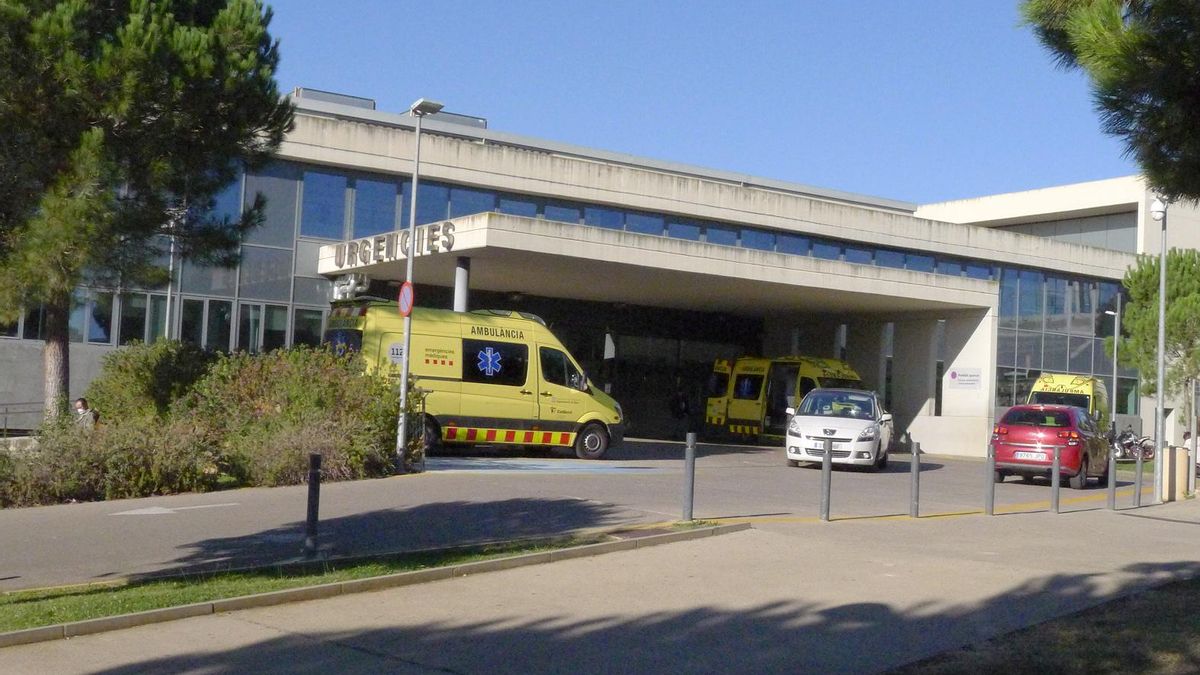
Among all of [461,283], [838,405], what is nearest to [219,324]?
[461,283]

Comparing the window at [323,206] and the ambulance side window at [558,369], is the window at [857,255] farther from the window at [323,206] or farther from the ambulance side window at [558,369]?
the ambulance side window at [558,369]

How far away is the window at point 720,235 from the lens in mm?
35562

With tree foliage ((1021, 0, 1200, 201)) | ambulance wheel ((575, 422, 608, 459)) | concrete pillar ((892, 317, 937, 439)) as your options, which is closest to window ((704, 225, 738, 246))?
concrete pillar ((892, 317, 937, 439))

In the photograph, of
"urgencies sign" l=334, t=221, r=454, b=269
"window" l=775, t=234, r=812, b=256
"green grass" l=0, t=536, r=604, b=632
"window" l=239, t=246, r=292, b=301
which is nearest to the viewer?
"green grass" l=0, t=536, r=604, b=632

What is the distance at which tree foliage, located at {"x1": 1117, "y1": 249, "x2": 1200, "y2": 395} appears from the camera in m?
31.9

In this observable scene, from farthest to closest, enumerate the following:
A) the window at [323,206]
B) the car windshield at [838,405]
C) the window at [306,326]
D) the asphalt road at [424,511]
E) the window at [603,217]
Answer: the window at [603,217] → the window at [306,326] → the window at [323,206] → the car windshield at [838,405] → the asphalt road at [424,511]

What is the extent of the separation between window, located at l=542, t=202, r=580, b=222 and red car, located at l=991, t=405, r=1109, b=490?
13.6 m

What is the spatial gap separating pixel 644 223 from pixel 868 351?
363 inches

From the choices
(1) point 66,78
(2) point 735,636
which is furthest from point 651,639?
(1) point 66,78

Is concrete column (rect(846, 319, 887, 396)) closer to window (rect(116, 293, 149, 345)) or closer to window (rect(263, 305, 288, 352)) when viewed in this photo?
window (rect(263, 305, 288, 352))

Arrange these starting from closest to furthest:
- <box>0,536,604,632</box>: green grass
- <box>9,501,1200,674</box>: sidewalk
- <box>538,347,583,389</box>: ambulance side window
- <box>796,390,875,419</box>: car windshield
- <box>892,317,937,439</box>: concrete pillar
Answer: <box>9,501,1200,674</box>: sidewalk, <box>0,536,604,632</box>: green grass, <box>538,347,583,389</box>: ambulance side window, <box>796,390,875,419</box>: car windshield, <box>892,317,937,439</box>: concrete pillar

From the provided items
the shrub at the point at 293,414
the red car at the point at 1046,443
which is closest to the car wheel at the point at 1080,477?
the red car at the point at 1046,443

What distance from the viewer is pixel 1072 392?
37.6 meters

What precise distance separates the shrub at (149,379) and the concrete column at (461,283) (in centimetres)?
606
